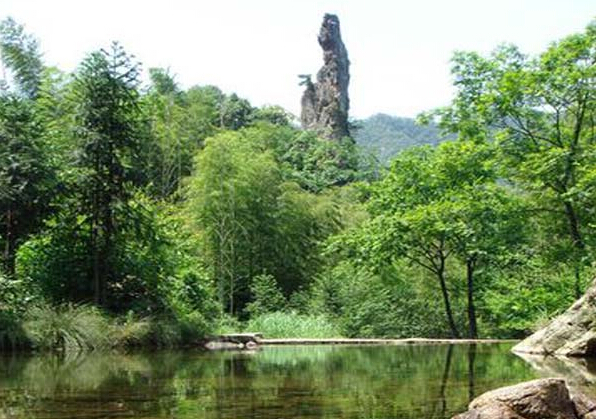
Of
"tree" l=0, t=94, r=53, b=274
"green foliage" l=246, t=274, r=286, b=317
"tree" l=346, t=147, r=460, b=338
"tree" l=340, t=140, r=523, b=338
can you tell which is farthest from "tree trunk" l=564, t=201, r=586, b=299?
"tree" l=0, t=94, r=53, b=274

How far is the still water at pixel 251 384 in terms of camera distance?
6.54 m

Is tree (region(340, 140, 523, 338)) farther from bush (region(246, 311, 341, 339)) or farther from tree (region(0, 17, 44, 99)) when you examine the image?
tree (region(0, 17, 44, 99))

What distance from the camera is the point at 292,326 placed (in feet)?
66.8

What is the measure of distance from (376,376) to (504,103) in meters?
11.7

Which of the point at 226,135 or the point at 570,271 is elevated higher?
the point at 226,135

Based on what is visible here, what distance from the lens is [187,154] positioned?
113ft

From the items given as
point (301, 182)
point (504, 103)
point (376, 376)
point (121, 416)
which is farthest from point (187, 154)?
point (121, 416)

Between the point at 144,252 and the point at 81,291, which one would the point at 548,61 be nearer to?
Result: the point at 144,252

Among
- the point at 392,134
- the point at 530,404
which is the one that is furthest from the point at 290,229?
the point at 392,134

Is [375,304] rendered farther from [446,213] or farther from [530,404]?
[530,404]

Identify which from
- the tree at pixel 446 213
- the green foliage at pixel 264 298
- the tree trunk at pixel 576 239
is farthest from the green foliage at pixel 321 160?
the tree trunk at pixel 576 239

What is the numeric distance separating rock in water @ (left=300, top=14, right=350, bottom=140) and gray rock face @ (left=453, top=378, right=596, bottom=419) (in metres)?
44.3

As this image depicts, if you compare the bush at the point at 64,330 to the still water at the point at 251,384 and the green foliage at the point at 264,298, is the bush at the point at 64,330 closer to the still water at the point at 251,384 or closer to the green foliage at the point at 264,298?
the still water at the point at 251,384

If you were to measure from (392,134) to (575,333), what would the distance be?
7482 cm
